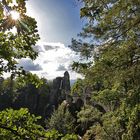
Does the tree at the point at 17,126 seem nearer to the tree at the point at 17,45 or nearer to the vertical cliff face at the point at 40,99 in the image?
the tree at the point at 17,45

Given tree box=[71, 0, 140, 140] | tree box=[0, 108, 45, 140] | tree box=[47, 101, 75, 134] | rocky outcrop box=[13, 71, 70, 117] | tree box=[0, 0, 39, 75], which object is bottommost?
tree box=[0, 108, 45, 140]

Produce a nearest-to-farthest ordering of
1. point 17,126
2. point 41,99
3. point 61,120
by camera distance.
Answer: point 17,126
point 61,120
point 41,99

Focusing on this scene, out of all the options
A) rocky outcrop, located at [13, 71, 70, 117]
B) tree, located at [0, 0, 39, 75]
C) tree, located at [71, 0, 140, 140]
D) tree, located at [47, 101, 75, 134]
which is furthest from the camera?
rocky outcrop, located at [13, 71, 70, 117]

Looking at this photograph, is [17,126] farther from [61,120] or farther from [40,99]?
[40,99]

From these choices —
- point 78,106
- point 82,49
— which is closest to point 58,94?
point 78,106

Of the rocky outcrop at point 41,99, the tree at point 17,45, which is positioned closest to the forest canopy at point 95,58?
the tree at point 17,45

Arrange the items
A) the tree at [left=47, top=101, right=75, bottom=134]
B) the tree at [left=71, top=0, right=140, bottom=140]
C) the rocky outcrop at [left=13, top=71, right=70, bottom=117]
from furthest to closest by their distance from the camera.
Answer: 1. the rocky outcrop at [left=13, top=71, right=70, bottom=117]
2. the tree at [left=47, top=101, right=75, bottom=134]
3. the tree at [left=71, top=0, right=140, bottom=140]

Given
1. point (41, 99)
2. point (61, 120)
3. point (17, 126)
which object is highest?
point (41, 99)

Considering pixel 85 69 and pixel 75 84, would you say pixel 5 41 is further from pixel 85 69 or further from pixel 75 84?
pixel 75 84

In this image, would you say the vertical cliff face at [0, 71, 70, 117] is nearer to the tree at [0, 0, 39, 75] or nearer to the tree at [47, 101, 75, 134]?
the tree at [47, 101, 75, 134]

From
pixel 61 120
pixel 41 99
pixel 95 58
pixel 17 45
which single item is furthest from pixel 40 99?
pixel 17 45

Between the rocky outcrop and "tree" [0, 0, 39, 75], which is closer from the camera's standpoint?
"tree" [0, 0, 39, 75]

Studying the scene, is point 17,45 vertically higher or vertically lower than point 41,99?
lower

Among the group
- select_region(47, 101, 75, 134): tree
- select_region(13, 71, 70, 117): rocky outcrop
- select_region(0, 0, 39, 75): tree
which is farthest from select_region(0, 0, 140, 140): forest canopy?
select_region(13, 71, 70, 117): rocky outcrop
